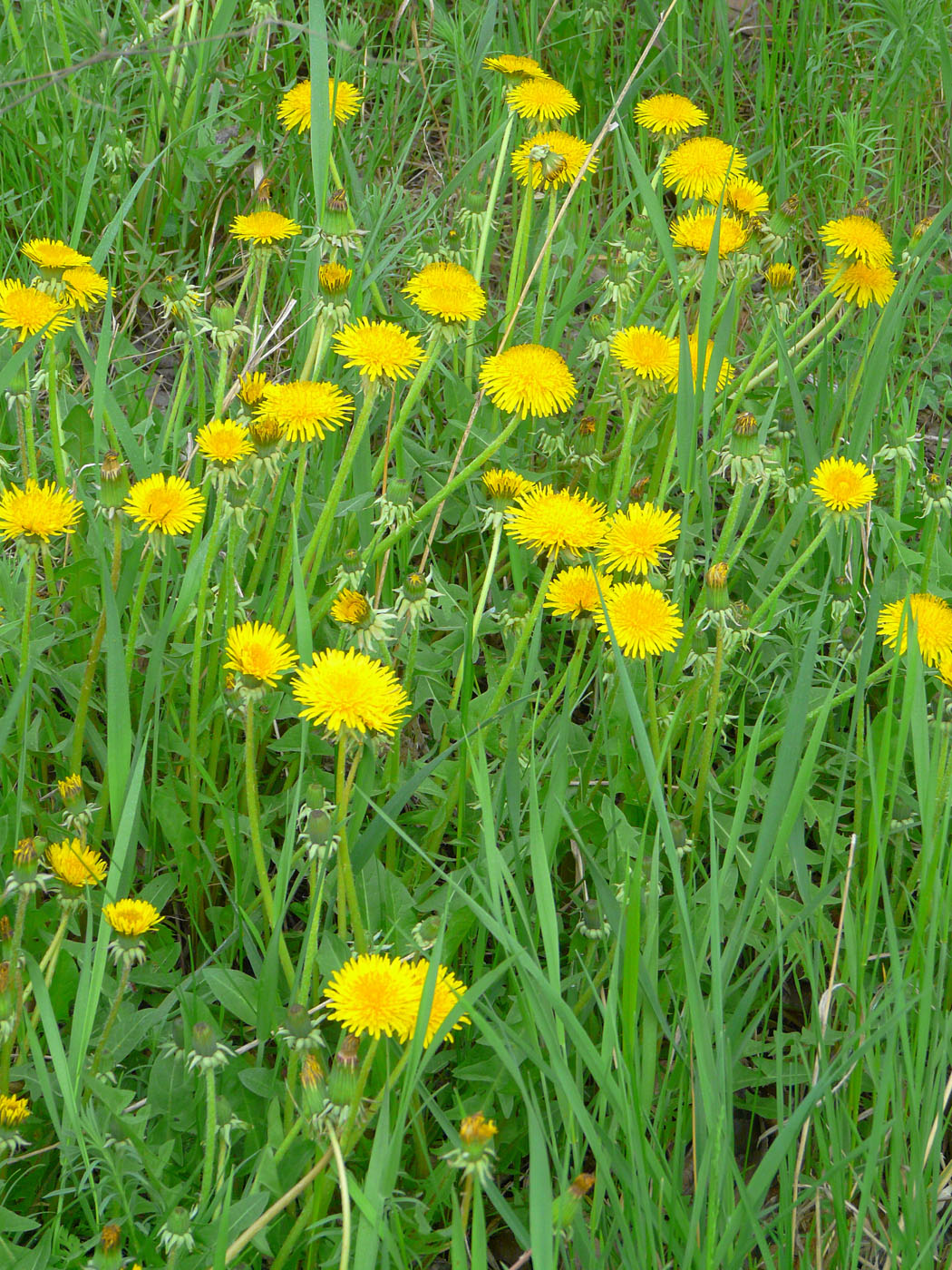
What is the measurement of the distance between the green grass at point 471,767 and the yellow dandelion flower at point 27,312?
0.08 m

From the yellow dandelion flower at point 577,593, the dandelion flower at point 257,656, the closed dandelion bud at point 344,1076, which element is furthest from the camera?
the yellow dandelion flower at point 577,593

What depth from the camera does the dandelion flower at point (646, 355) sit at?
191 cm

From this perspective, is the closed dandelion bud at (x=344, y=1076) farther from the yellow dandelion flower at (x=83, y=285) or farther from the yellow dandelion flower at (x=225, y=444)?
the yellow dandelion flower at (x=83, y=285)

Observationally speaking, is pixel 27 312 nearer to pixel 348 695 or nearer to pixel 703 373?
pixel 348 695

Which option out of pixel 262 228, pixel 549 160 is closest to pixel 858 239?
pixel 549 160

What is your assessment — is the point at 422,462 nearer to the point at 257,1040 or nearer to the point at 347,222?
the point at 347,222

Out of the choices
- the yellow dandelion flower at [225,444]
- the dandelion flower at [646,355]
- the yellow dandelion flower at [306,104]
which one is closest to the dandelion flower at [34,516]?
the yellow dandelion flower at [225,444]

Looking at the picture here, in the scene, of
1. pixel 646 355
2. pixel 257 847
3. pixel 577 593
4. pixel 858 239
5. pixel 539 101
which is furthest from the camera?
pixel 539 101

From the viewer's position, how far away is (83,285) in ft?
6.08

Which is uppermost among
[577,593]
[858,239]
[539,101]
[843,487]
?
[539,101]

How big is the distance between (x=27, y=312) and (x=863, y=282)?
4.25ft

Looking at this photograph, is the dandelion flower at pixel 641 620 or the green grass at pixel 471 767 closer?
the green grass at pixel 471 767

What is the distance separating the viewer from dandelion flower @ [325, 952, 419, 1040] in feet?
3.78

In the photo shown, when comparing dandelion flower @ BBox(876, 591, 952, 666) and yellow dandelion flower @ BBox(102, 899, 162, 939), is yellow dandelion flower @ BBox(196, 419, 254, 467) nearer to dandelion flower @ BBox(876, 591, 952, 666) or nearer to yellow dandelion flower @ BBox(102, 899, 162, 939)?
yellow dandelion flower @ BBox(102, 899, 162, 939)
